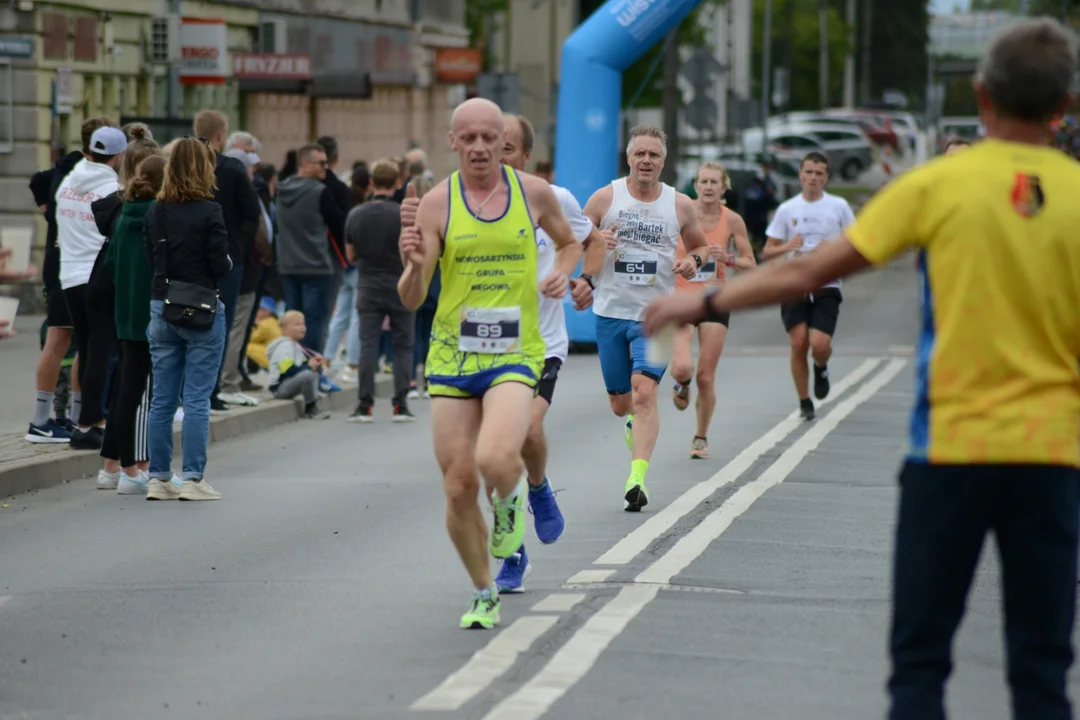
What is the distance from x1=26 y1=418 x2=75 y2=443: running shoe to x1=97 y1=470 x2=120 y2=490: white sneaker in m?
1.25

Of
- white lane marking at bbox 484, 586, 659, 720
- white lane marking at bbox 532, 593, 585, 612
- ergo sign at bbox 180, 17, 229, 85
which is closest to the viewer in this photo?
white lane marking at bbox 484, 586, 659, 720

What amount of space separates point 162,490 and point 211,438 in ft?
10.5

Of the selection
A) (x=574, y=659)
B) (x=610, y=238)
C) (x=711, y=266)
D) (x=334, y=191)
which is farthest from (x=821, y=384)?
(x=574, y=659)

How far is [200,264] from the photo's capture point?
36.1ft

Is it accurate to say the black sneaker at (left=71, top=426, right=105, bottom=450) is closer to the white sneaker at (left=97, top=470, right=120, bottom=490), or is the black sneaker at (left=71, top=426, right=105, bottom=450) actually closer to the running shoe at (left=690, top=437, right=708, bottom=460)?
the white sneaker at (left=97, top=470, right=120, bottom=490)

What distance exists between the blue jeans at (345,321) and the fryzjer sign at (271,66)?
32.1ft

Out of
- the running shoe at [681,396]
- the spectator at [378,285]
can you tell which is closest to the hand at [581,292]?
the running shoe at [681,396]

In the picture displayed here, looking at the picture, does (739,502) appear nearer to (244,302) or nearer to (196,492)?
(196,492)

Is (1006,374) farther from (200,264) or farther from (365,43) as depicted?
(365,43)

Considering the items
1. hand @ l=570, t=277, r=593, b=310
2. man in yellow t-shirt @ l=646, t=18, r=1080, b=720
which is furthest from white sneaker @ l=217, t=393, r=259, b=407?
man in yellow t-shirt @ l=646, t=18, r=1080, b=720

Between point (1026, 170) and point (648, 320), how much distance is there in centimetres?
96


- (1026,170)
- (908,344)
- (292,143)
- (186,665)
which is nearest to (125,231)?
(186,665)

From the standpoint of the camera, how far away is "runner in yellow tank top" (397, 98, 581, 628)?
7020mm

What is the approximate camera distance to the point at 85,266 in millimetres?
12617
